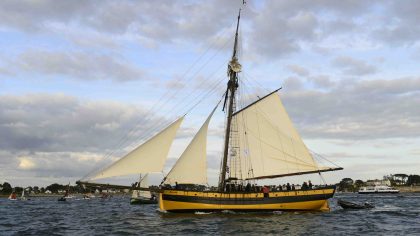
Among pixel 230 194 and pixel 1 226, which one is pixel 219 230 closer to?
pixel 230 194

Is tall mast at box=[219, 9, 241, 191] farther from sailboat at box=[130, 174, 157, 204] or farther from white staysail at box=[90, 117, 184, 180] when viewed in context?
sailboat at box=[130, 174, 157, 204]

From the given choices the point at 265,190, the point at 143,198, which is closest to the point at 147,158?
the point at 265,190

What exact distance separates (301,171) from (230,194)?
31.4ft

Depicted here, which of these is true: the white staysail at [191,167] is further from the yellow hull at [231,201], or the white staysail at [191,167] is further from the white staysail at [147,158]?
the white staysail at [147,158]

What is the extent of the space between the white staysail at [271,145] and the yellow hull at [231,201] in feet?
12.1

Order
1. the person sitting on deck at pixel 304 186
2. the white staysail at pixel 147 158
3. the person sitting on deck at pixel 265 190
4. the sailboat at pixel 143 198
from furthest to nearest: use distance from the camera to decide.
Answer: the sailboat at pixel 143 198
the person sitting on deck at pixel 304 186
the person sitting on deck at pixel 265 190
the white staysail at pixel 147 158

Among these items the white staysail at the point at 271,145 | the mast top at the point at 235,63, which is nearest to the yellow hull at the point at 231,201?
the white staysail at the point at 271,145

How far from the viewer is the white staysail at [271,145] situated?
51.8m

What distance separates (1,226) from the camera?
39.8 m

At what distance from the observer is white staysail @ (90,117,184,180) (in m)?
43.3

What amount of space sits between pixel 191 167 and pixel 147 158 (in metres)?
5.27

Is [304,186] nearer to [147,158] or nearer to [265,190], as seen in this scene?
[265,190]

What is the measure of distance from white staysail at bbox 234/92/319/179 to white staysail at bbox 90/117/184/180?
992 centimetres

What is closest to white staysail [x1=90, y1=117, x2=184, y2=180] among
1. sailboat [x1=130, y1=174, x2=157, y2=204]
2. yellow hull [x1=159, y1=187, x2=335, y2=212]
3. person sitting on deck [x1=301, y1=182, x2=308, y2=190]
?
yellow hull [x1=159, y1=187, x2=335, y2=212]
